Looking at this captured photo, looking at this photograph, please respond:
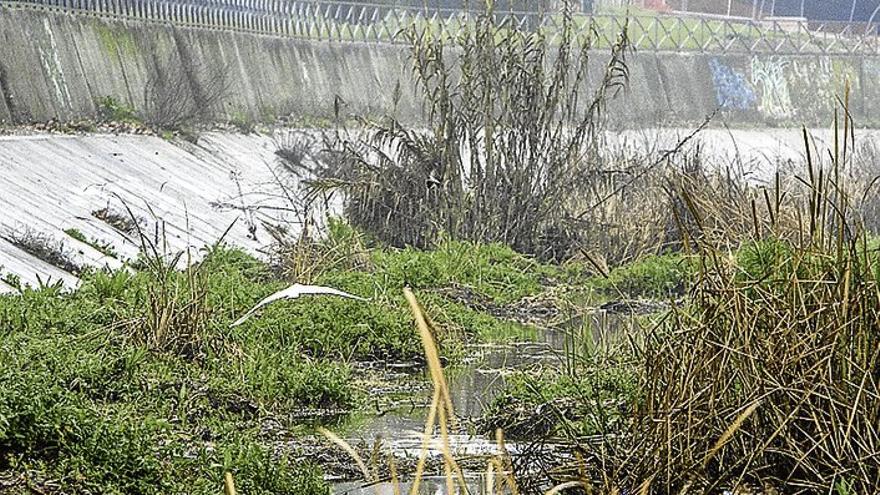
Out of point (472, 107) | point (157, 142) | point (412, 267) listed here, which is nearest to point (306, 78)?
point (157, 142)

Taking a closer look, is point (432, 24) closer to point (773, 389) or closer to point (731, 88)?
point (731, 88)

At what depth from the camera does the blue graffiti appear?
42.7 meters

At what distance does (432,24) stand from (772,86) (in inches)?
458

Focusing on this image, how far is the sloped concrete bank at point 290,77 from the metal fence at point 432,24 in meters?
0.22

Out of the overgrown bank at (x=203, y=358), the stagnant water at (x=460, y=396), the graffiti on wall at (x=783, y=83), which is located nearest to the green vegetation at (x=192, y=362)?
the overgrown bank at (x=203, y=358)

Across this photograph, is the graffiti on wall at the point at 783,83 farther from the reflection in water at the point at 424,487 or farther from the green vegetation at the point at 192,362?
the reflection in water at the point at 424,487

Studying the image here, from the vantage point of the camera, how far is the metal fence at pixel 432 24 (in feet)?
78.1

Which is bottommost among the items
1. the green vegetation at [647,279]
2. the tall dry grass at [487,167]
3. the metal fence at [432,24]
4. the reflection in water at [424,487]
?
the green vegetation at [647,279]

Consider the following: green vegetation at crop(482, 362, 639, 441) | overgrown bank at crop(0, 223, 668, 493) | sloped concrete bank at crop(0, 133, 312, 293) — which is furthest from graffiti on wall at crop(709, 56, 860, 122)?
green vegetation at crop(482, 362, 639, 441)

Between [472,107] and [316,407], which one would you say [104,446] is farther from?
[472,107]

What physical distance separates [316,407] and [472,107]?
8.59 metres

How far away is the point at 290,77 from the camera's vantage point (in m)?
30.3

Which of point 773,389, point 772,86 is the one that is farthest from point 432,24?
point 773,389

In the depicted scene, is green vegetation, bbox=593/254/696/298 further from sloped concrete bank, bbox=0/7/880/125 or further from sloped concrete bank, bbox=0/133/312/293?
sloped concrete bank, bbox=0/133/312/293
